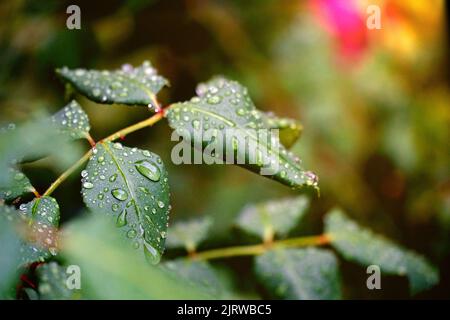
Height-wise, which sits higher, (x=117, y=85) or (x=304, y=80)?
(x=304, y=80)

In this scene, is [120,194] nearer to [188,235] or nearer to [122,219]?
[122,219]

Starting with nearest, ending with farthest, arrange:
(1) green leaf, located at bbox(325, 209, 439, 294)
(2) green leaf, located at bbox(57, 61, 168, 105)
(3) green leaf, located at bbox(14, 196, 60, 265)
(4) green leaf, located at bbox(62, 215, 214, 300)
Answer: (4) green leaf, located at bbox(62, 215, 214, 300), (3) green leaf, located at bbox(14, 196, 60, 265), (2) green leaf, located at bbox(57, 61, 168, 105), (1) green leaf, located at bbox(325, 209, 439, 294)

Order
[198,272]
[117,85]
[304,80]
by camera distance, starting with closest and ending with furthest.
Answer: [117,85] < [198,272] < [304,80]

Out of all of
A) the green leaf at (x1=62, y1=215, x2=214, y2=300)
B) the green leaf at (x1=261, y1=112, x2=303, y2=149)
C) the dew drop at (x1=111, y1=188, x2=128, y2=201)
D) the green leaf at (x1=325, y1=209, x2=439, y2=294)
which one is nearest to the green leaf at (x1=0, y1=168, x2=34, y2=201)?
the dew drop at (x1=111, y1=188, x2=128, y2=201)

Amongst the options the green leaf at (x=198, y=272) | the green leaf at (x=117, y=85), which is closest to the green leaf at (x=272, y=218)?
the green leaf at (x=198, y=272)

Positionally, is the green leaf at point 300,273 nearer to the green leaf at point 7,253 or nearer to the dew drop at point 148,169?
the dew drop at point 148,169

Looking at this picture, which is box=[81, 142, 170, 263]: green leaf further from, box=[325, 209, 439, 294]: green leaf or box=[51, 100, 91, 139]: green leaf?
box=[325, 209, 439, 294]: green leaf

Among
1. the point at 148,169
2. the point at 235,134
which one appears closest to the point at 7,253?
the point at 148,169
